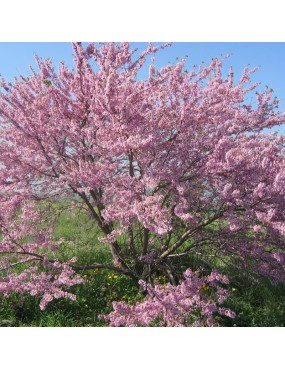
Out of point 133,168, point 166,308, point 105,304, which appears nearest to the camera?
point 166,308

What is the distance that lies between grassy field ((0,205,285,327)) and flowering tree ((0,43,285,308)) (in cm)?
30

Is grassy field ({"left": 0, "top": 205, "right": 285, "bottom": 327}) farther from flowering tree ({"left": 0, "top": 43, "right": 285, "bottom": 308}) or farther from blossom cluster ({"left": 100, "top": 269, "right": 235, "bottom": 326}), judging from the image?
blossom cluster ({"left": 100, "top": 269, "right": 235, "bottom": 326})

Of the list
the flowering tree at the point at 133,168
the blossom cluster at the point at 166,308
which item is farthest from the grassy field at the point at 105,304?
the blossom cluster at the point at 166,308

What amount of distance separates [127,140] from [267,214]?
1.43 metres

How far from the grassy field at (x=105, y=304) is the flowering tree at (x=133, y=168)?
0.30 m

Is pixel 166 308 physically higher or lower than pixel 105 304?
higher

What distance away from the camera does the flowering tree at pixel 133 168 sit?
11.3ft

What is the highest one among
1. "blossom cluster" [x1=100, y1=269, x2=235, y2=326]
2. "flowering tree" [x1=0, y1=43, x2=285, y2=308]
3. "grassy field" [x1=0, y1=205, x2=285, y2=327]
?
"flowering tree" [x1=0, y1=43, x2=285, y2=308]

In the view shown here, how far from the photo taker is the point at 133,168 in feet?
13.6

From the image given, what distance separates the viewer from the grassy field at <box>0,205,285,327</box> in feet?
13.0

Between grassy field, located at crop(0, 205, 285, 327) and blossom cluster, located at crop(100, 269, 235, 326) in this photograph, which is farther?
grassy field, located at crop(0, 205, 285, 327)

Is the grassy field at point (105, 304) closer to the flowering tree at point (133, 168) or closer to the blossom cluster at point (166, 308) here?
the flowering tree at point (133, 168)

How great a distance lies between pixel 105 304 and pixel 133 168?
5.58 feet

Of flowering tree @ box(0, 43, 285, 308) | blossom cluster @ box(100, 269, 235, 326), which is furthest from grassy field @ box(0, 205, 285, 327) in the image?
blossom cluster @ box(100, 269, 235, 326)
